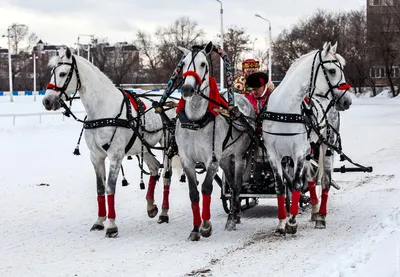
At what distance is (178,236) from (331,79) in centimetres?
323

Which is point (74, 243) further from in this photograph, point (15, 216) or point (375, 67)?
point (375, 67)

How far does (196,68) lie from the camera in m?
9.23

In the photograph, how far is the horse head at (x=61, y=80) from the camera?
32.4 ft

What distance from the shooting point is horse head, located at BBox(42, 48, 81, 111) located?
9883mm

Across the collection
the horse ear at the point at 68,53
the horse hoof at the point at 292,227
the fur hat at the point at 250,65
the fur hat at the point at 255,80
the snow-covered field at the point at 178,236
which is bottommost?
the snow-covered field at the point at 178,236

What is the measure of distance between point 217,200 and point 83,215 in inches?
115

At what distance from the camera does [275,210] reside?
39.7 ft

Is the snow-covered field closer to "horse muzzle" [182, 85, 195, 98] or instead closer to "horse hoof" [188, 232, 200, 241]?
"horse hoof" [188, 232, 200, 241]

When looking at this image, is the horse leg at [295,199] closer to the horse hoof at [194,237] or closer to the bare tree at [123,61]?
the horse hoof at [194,237]

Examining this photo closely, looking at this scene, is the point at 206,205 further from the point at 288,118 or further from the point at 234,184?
the point at 288,118

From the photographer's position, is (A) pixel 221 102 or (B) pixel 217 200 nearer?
(A) pixel 221 102

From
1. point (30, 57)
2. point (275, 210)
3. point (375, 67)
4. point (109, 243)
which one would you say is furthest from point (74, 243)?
point (30, 57)

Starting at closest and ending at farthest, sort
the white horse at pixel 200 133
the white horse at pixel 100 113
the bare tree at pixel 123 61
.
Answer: the white horse at pixel 200 133 → the white horse at pixel 100 113 → the bare tree at pixel 123 61

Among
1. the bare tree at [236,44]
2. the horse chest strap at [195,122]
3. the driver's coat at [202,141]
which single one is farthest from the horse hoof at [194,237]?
the bare tree at [236,44]
